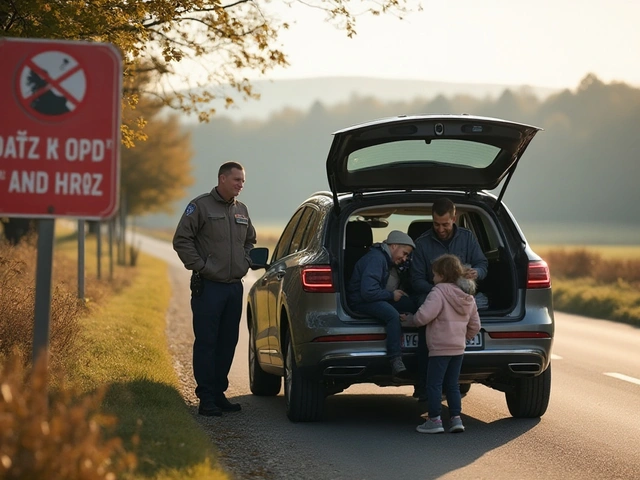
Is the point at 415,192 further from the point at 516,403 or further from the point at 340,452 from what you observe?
the point at 340,452

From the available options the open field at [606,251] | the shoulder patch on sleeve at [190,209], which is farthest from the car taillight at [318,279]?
the open field at [606,251]

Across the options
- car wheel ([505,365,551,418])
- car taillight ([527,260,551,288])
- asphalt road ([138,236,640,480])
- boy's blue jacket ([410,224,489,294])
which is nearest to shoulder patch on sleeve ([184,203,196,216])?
asphalt road ([138,236,640,480])

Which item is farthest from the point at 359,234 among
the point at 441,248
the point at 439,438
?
the point at 439,438

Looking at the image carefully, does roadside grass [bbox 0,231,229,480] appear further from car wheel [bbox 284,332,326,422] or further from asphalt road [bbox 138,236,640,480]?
car wheel [bbox 284,332,326,422]

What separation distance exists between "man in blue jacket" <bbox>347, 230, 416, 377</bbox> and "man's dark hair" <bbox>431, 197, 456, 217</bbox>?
1.10ft

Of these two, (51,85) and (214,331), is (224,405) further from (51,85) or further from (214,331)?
(51,85)

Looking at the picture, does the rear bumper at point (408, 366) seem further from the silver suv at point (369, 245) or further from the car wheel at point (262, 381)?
the car wheel at point (262, 381)

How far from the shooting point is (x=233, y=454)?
8336mm

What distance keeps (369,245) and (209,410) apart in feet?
6.30

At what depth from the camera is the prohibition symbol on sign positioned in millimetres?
6453

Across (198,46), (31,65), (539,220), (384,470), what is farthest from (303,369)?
(539,220)

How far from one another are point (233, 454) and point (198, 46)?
752cm

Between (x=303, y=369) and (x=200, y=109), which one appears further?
A: (x=200, y=109)

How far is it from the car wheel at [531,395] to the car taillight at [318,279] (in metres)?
1.87
